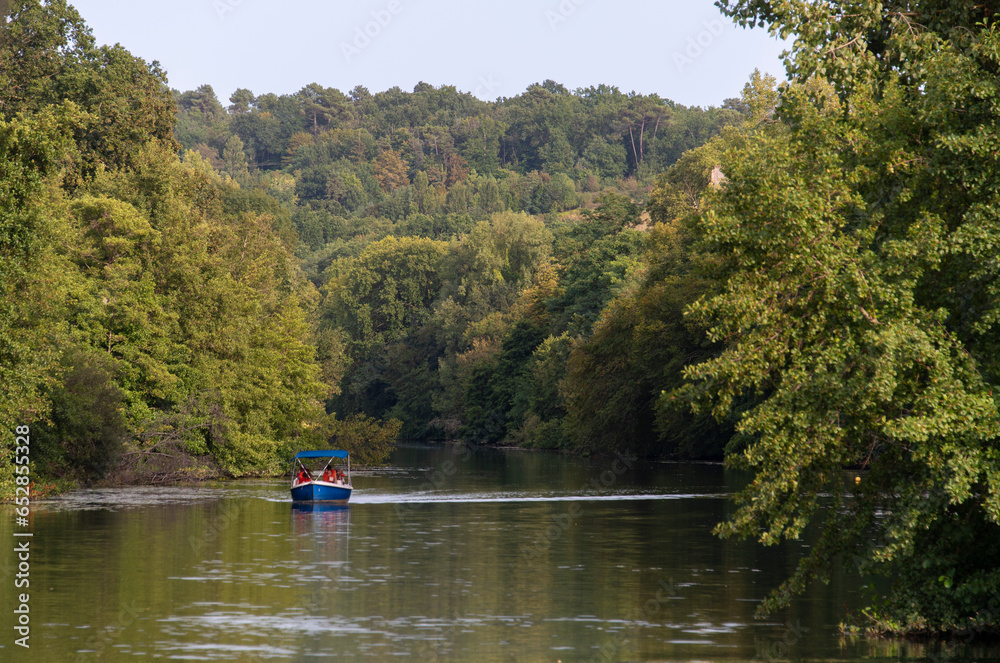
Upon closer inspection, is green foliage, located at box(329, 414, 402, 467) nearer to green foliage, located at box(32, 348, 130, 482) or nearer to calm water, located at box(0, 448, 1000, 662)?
green foliage, located at box(32, 348, 130, 482)

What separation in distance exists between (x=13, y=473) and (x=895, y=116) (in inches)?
1226

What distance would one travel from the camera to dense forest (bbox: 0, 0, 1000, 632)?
1549cm

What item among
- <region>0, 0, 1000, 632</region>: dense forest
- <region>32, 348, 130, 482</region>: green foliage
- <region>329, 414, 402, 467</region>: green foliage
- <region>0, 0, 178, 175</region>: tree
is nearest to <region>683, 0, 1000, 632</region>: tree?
<region>0, 0, 1000, 632</region>: dense forest

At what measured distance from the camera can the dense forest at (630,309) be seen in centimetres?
1549

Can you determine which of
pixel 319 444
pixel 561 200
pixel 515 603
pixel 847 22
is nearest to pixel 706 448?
pixel 319 444

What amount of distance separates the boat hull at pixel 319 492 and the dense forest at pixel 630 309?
319 inches

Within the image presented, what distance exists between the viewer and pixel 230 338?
53.7 metres

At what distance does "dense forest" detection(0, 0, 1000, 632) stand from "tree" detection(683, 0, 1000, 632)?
0.16 ft

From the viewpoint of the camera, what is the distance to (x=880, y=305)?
15445mm

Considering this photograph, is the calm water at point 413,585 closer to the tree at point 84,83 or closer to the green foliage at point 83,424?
the green foliage at point 83,424

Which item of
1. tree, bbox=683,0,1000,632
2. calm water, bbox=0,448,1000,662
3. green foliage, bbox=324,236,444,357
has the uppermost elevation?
green foliage, bbox=324,236,444,357

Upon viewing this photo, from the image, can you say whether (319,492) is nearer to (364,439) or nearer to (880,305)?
(364,439)

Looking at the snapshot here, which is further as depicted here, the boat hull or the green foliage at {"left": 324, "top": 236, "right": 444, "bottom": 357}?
the green foliage at {"left": 324, "top": 236, "right": 444, "bottom": 357}

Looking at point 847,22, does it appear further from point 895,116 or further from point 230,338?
point 230,338
